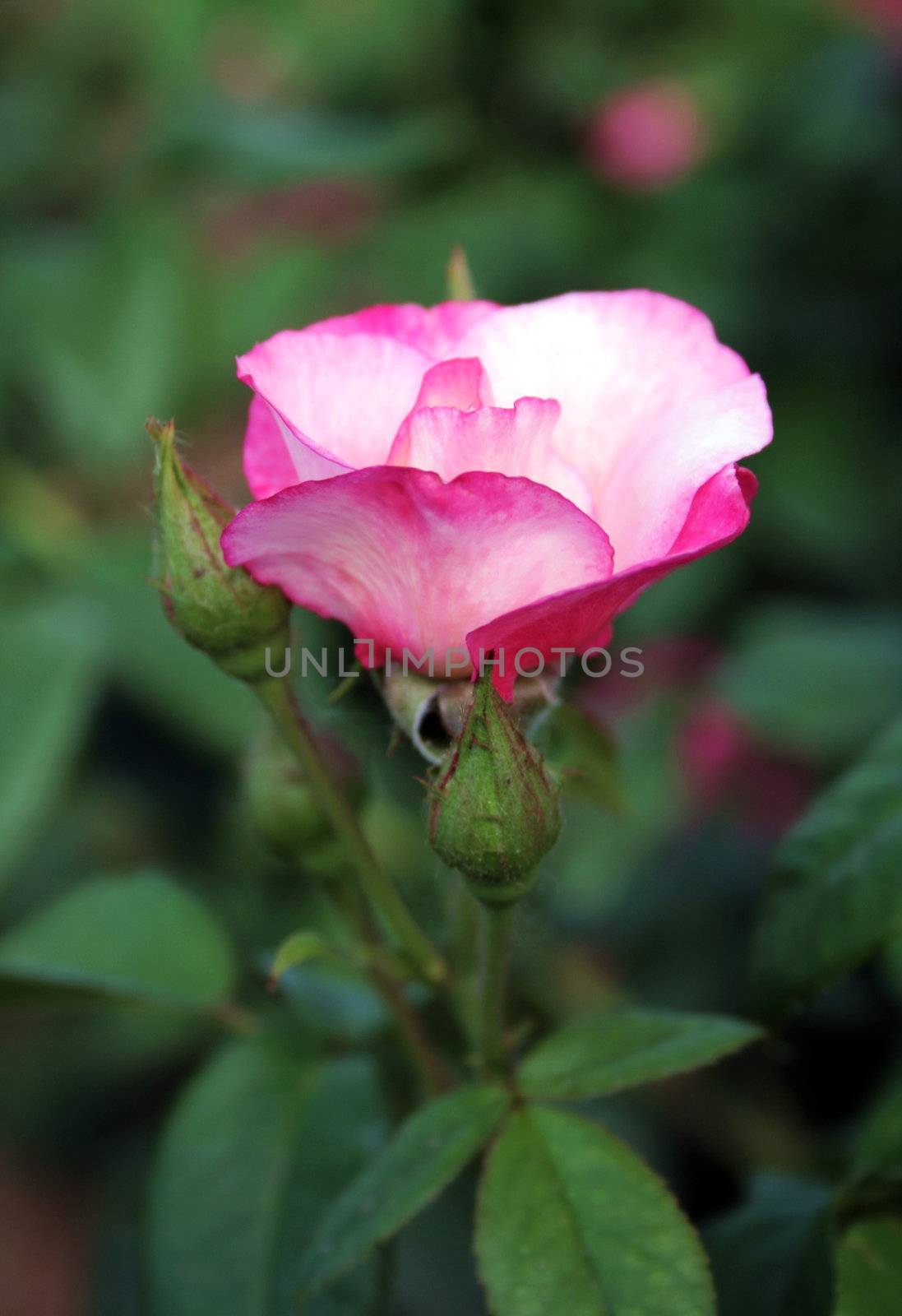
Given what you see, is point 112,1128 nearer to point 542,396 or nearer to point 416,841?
point 416,841

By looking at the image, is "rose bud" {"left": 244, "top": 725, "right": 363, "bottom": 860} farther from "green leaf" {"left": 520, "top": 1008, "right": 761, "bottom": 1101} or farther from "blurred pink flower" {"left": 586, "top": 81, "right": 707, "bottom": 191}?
"blurred pink flower" {"left": 586, "top": 81, "right": 707, "bottom": 191}

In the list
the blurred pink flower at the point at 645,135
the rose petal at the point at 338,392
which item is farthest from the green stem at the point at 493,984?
the blurred pink flower at the point at 645,135

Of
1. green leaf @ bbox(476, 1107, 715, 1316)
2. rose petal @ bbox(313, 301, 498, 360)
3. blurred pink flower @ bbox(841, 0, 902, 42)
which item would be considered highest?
blurred pink flower @ bbox(841, 0, 902, 42)

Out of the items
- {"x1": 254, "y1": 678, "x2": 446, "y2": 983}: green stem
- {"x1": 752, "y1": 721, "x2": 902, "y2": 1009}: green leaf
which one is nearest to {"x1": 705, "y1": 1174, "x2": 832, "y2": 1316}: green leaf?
{"x1": 752, "y1": 721, "x2": 902, "y2": 1009}: green leaf

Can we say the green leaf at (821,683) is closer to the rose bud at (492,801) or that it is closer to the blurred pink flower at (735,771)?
the blurred pink flower at (735,771)

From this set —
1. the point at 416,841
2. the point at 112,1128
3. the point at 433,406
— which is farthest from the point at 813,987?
the point at 112,1128

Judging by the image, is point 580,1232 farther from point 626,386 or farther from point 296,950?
point 626,386
